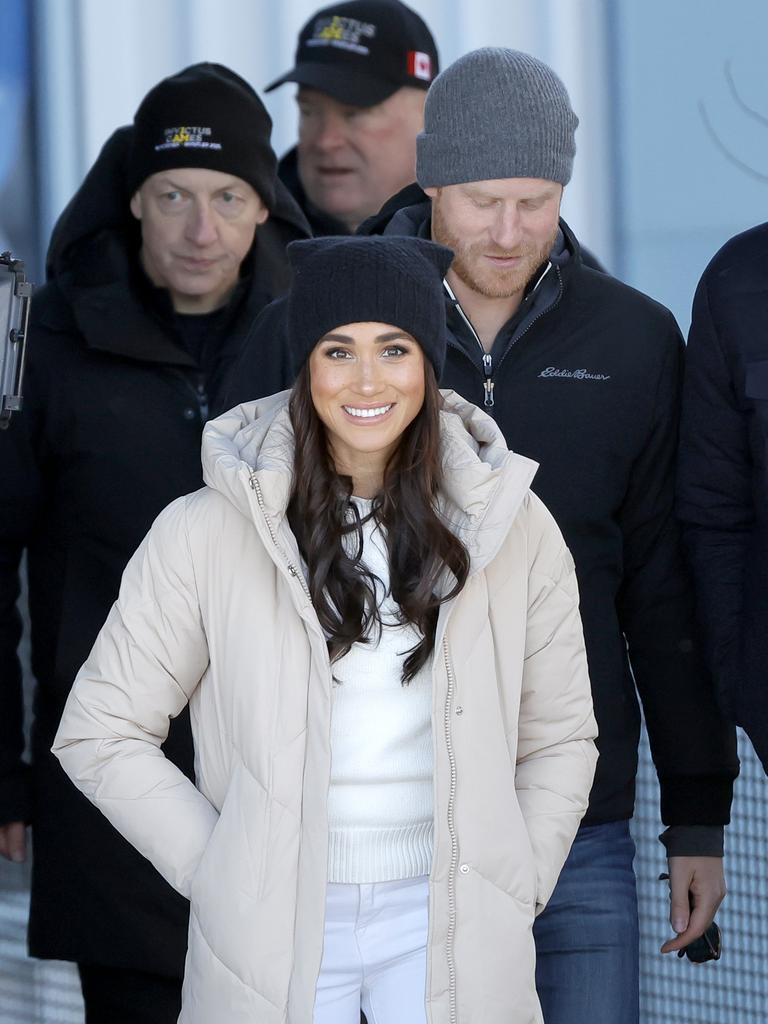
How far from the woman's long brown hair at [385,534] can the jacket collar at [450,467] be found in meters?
0.02

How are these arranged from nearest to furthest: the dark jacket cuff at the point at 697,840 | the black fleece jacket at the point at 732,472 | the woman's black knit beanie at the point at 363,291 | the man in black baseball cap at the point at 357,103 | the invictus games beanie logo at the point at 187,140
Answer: the woman's black knit beanie at the point at 363,291 < the black fleece jacket at the point at 732,472 < the dark jacket cuff at the point at 697,840 < the invictus games beanie logo at the point at 187,140 < the man in black baseball cap at the point at 357,103

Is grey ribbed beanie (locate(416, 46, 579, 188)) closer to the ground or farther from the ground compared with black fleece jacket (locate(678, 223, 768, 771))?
farther from the ground

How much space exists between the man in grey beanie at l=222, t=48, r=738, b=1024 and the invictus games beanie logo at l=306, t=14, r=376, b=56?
1.02 metres

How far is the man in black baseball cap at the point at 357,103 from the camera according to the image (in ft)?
10.9

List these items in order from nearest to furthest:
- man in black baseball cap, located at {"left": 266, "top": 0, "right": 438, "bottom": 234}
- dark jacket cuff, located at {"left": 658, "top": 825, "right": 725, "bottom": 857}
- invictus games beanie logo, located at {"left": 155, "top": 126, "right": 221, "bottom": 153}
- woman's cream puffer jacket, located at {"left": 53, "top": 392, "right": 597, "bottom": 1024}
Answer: woman's cream puffer jacket, located at {"left": 53, "top": 392, "right": 597, "bottom": 1024}
dark jacket cuff, located at {"left": 658, "top": 825, "right": 725, "bottom": 857}
invictus games beanie logo, located at {"left": 155, "top": 126, "right": 221, "bottom": 153}
man in black baseball cap, located at {"left": 266, "top": 0, "right": 438, "bottom": 234}

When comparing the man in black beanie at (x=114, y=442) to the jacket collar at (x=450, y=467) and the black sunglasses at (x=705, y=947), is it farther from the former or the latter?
the black sunglasses at (x=705, y=947)

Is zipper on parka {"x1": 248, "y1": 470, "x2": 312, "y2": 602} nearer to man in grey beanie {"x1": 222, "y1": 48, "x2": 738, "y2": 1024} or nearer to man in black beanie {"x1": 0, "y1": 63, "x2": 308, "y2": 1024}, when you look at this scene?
man in grey beanie {"x1": 222, "y1": 48, "x2": 738, "y2": 1024}

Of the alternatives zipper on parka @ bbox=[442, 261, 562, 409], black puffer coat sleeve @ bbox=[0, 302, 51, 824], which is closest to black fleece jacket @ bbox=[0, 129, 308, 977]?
black puffer coat sleeve @ bbox=[0, 302, 51, 824]

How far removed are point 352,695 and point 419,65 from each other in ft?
5.89

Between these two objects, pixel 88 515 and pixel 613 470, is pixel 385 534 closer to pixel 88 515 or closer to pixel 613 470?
pixel 613 470

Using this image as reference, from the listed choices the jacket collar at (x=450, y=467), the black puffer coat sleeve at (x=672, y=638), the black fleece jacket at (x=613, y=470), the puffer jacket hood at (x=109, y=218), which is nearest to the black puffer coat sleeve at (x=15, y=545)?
the puffer jacket hood at (x=109, y=218)

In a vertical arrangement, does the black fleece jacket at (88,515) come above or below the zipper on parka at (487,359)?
below

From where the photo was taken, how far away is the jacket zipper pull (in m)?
2.27

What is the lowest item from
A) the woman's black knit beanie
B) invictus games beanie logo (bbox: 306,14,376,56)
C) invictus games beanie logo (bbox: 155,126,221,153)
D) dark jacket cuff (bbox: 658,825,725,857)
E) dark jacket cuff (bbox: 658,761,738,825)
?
dark jacket cuff (bbox: 658,825,725,857)
